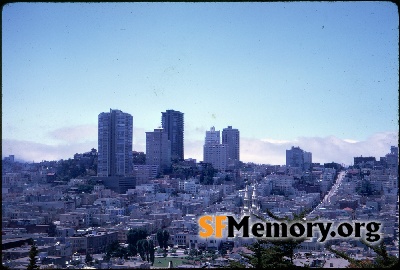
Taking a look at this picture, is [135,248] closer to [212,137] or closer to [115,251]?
[115,251]

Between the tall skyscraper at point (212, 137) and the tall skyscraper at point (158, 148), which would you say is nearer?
the tall skyscraper at point (212, 137)

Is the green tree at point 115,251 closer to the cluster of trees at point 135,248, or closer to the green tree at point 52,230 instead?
the cluster of trees at point 135,248

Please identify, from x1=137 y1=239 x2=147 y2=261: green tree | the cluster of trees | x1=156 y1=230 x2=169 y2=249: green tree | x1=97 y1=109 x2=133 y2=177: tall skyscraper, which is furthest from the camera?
x1=97 y1=109 x2=133 y2=177: tall skyscraper

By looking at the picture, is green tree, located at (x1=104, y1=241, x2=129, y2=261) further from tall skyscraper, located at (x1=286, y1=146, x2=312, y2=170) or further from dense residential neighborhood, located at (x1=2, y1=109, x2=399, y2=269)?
tall skyscraper, located at (x1=286, y1=146, x2=312, y2=170)

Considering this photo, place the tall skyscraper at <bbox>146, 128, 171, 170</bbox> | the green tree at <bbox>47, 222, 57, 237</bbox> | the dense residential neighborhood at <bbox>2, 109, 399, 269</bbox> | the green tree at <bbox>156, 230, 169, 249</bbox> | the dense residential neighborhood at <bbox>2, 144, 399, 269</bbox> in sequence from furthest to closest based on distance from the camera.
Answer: the tall skyscraper at <bbox>146, 128, 171, 170</bbox>, the green tree at <bbox>156, 230, 169, 249</bbox>, the green tree at <bbox>47, 222, 57, 237</bbox>, the dense residential neighborhood at <bbox>2, 144, 399, 269</bbox>, the dense residential neighborhood at <bbox>2, 109, 399, 269</bbox>

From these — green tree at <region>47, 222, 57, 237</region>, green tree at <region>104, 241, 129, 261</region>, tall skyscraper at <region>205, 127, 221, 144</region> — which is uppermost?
tall skyscraper at <region>205, 127, 221, 144</region>

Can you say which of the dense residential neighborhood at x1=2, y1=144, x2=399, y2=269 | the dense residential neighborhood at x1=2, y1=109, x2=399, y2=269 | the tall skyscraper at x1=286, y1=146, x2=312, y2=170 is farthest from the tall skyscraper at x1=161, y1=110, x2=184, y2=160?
the tall skyscraper at x1=286, y1=146, x2=312, y2=170

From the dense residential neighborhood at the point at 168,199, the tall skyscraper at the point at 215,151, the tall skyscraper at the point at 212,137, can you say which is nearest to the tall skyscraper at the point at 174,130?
the dense residential neighborhood at the point at 168,199

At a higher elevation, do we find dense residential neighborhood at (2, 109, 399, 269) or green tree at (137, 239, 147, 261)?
dense residential neighborhood at (2, 109, 399, 269)
